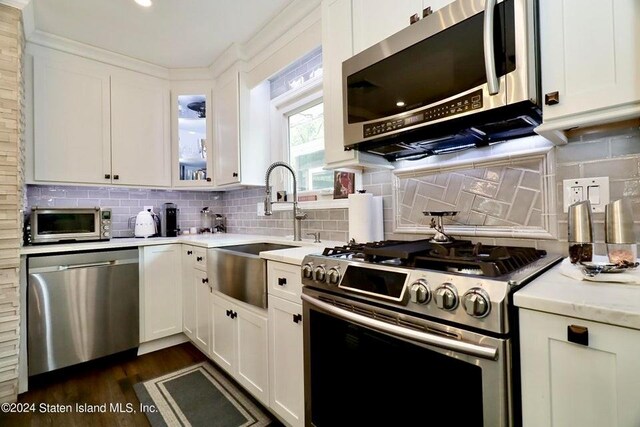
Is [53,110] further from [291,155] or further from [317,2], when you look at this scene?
[317,2]

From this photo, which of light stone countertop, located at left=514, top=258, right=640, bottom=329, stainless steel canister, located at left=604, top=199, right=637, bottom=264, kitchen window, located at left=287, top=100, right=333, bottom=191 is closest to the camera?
light stone countertop, located at left=514, top=258, right=640, bottom=329

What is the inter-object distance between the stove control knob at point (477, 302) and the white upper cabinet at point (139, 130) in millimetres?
2813

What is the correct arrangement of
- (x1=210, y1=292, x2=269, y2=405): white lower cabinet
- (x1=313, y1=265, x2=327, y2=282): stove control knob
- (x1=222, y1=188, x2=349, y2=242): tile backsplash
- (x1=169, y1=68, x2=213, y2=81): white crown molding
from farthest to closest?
(x1=169, y1=68, x2=213, y2=81): white crown molding
(x1=222, y1=188, x2=349, y2=242): tile backsplash
(x1=210, y1=292, x2=269, y2=405): white lower cabinet
(x1=313, y1=265, x2=327, y2=282): stove control knob

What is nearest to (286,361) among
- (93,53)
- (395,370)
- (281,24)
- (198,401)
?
(395,370)

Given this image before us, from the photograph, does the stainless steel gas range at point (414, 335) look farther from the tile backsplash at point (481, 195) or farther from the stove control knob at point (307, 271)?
the tile backsplash at point (481, 195)

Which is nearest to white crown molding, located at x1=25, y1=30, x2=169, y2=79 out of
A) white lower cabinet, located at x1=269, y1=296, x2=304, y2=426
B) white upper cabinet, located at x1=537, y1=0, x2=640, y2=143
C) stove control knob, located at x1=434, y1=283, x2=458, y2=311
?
white lower cabinet, located at x1=269, y1=296, x2=304, y2=426

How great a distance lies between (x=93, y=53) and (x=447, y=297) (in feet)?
10.3

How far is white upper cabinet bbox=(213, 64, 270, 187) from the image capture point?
8.41 ft

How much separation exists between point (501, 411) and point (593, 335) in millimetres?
279

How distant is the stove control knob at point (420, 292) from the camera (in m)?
0.85

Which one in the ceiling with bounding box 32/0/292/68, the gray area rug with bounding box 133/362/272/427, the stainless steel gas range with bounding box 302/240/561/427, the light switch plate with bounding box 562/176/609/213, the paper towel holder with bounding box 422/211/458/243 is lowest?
the gray area rug with bounding box 133/362/272/427

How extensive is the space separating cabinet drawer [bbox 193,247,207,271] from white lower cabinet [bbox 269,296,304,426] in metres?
0.89

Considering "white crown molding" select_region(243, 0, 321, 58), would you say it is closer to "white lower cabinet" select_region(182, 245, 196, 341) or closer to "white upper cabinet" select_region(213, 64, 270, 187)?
"white upper cabinet" select_region(213, 64, 270, 187)

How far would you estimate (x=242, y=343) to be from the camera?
5.80 ft
